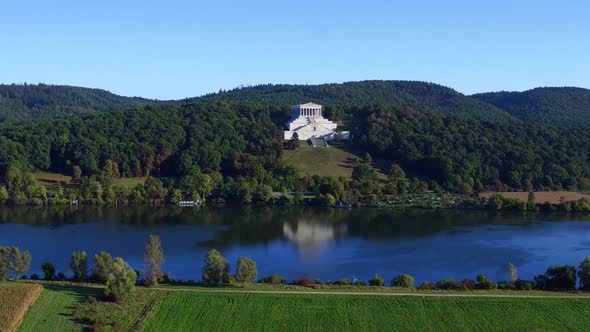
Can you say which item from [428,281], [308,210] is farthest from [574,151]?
[428,281]

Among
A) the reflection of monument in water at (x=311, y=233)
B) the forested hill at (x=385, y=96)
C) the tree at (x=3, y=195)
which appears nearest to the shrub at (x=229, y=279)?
the reflection of monument in water at (x=311, y=233)

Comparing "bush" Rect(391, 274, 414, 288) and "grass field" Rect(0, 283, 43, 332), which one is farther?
"bush" Rect(391, 274, 414, 288)

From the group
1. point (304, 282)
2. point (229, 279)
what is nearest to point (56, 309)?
point (229, 279)

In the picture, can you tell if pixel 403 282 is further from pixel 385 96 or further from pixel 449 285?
pixel 385 96

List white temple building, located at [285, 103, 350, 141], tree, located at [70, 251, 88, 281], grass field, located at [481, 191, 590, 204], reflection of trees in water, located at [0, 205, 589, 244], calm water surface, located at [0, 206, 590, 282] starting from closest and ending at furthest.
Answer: tree, located at [70, 251, 88, 281]
calm water surface, located at [0, 206, 590, 282]
reflection of trees in water, located at [0, 205, 589, 244]
grass field, located at [481, 191, 590, 204]
white temple building, located at [285, 103, 350, 141]

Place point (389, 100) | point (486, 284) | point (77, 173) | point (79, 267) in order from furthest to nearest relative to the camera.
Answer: point (389, 100)
point (77, 173)
point (79, 267)
point (486, 284)

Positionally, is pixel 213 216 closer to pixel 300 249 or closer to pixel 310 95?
pixel 300 249

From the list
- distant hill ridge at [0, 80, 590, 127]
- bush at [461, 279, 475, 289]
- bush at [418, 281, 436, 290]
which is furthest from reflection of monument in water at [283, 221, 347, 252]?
distant hill ridge at [0, 80, 590, 127]

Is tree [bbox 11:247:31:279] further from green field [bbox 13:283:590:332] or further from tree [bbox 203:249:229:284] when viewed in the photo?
tree [bbox 203:249:229:284]
